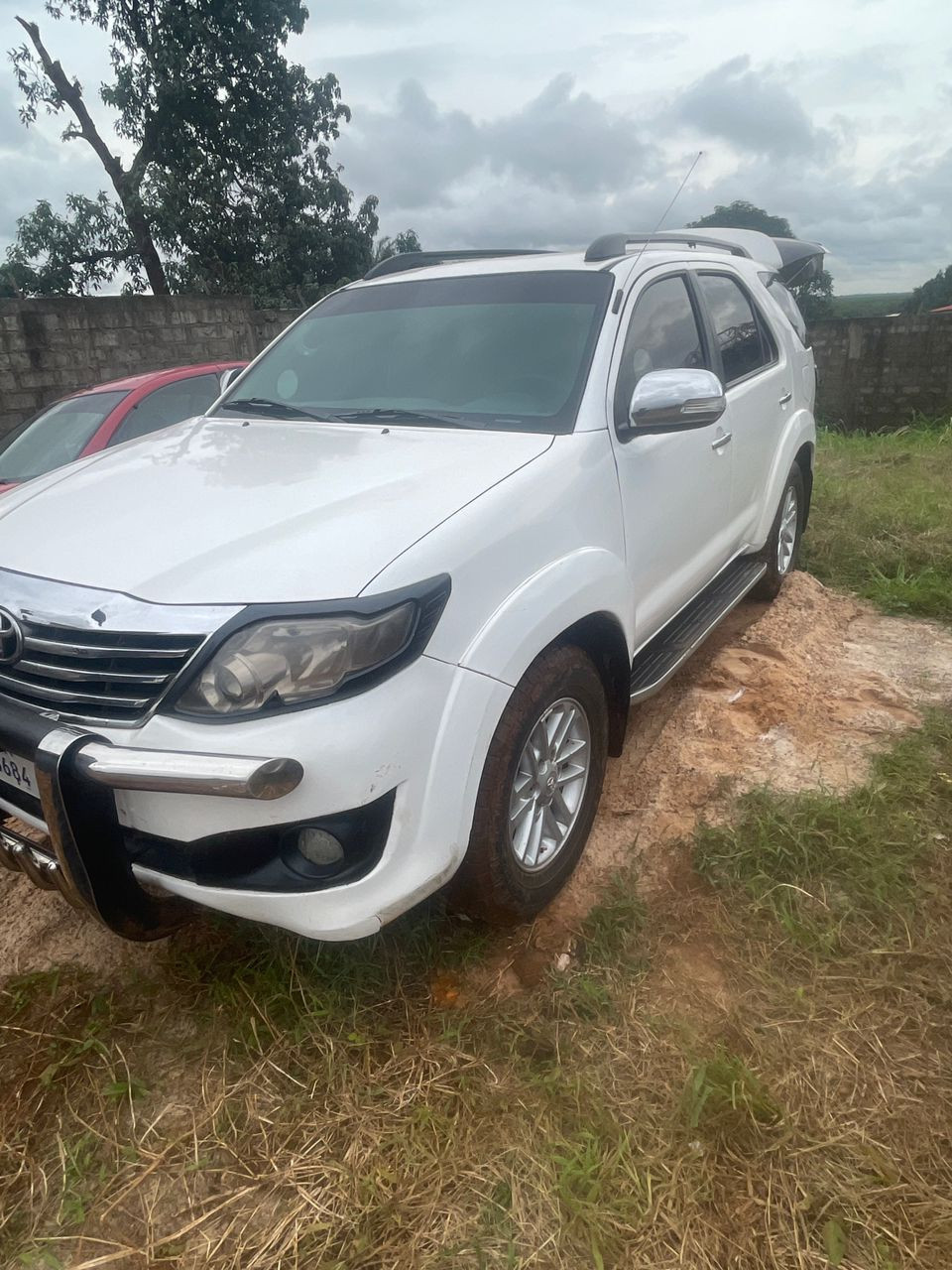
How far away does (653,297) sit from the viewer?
3141 mm

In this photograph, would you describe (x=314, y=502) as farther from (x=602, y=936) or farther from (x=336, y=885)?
(x=602, y=936)

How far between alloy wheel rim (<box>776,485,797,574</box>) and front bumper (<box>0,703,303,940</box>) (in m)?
3.54

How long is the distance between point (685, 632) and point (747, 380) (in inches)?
52.3

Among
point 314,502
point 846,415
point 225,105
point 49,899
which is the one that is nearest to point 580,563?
point 314,502

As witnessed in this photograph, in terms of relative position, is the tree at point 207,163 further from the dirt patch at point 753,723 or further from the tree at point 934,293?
the tree at point 934,293

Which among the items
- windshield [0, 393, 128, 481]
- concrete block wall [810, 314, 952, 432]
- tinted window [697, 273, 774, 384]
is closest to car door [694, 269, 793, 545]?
tinted window [697, 273, 774, 384]

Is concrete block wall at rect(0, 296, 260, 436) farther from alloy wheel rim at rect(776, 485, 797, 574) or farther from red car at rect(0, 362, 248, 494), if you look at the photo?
alloy wheel rim at rect(776, 485, 797, 574)

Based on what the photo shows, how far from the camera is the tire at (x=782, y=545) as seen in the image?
4426 millimetres

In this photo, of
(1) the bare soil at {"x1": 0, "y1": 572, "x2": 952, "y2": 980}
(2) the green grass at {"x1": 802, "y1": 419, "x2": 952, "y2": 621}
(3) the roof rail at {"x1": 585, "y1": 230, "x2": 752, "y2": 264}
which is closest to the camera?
(1) the bare soil at {"x1": 0, "y1": 572, "x2": 952, "y2": 980}

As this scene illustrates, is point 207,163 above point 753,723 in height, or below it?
above

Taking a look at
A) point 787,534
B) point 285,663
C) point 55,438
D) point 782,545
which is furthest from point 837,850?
point 55,438

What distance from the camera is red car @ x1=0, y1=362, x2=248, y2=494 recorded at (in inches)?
213

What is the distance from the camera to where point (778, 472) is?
4258 mm

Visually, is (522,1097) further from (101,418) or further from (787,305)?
(101,418)
